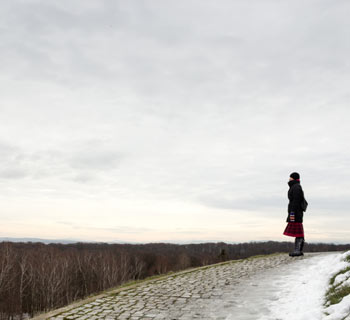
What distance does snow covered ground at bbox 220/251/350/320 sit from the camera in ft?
21.0

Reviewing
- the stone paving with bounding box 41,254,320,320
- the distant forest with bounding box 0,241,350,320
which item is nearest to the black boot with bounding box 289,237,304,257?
the stone paving with bounding box 41,254,320,320

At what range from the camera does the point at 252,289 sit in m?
9.06

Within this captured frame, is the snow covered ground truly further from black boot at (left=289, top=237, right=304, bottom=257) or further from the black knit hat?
the black knit hat

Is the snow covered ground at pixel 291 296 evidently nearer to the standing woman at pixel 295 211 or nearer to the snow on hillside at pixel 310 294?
the snow on hillside at pixel 310 294

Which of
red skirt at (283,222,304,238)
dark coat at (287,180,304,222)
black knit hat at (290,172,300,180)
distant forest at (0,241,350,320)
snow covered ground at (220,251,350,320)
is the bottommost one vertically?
distant forest at (0,241,350,320)

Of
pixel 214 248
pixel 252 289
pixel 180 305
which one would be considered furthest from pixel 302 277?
pixel 214 248

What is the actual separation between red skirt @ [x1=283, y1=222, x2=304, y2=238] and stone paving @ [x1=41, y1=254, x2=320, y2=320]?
2.69 m

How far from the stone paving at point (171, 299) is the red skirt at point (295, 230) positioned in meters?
2.69

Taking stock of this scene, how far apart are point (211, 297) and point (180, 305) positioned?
970 millimetres

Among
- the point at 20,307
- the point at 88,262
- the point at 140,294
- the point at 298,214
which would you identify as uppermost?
the point at 298,214

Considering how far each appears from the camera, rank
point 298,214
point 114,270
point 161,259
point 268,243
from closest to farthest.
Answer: point 298,214 → point 114,270 → point 161,259 → point 268,243

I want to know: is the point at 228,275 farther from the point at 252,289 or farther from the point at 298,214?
the point at 298,214

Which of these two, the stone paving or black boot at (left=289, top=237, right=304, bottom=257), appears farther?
black boot at (left=289, top=237, right=304, bottom=257)

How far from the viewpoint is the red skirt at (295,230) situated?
13805 millimetres
